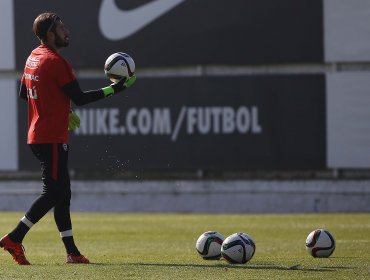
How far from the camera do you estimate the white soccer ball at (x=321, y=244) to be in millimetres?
11758

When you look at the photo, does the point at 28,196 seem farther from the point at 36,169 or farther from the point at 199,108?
the point at 199,108

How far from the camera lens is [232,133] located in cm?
→ 2334

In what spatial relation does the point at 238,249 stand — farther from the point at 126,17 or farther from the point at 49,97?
the point at 126,17

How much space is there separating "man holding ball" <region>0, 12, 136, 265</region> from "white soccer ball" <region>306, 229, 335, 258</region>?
2619mm

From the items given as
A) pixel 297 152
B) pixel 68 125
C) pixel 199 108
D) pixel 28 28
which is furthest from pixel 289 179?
pixel 68 125

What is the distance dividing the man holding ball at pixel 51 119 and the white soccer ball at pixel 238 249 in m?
1.53

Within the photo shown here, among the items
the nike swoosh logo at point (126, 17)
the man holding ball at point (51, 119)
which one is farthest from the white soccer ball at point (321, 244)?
the nike swoosh logo at point (126, 17)

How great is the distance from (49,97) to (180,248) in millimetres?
3629

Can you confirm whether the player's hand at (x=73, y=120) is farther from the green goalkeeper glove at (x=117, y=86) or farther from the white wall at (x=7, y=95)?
the white wall at (x=7, y=95)

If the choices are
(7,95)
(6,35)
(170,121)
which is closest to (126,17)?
(170,121)

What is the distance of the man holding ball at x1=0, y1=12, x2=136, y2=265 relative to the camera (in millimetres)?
10805

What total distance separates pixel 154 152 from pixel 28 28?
13.8 feet

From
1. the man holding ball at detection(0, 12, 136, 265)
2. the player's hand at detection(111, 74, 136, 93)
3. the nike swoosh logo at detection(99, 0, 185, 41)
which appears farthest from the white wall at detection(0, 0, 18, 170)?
the player's hand at detection(111, 74, 136, 93)

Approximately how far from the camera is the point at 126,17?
24.2 m
